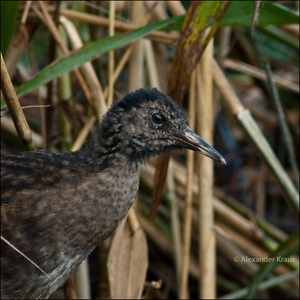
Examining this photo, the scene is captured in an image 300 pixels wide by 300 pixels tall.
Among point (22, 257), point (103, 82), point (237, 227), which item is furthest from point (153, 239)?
point (22, 257)

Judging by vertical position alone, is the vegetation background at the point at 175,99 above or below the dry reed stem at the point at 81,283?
above

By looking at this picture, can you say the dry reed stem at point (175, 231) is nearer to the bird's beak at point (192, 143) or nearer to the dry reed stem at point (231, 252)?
the dry reed stem at point (231, 252)

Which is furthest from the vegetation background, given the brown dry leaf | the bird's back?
the bird's back

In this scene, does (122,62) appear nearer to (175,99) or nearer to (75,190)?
(175,99)

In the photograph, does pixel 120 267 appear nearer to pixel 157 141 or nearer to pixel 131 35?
pixel 157 141

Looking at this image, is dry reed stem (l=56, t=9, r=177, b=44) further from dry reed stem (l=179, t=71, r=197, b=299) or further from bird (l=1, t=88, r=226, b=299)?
bird (l=1, t=88, r=226, b=299)

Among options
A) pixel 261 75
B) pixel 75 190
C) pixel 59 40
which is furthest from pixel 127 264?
pixel 261 75

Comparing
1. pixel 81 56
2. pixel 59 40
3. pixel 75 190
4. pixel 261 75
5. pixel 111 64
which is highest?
Result: pixel 261 75

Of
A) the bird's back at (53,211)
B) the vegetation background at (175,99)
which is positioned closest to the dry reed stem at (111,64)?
the vegetation background at (175,99)
